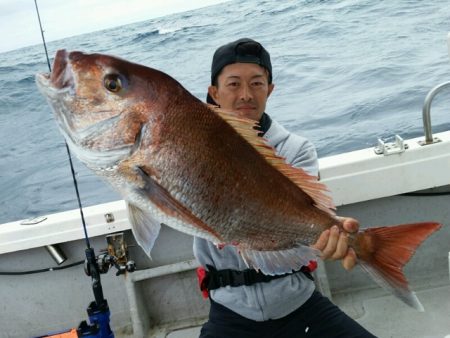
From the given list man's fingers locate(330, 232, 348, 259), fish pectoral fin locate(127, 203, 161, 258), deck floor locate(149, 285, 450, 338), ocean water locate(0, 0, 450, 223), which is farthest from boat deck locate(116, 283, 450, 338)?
fish pectoral fin locate(127, 203, 161, 258)

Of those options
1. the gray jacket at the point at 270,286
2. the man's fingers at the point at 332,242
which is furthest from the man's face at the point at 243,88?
the man's fingers at the point at 332,242

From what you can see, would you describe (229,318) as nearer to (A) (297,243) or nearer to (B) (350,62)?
(A) (297,243)

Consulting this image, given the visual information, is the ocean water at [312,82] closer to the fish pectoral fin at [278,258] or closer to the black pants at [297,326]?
the fish pectoral fin at [278,258]

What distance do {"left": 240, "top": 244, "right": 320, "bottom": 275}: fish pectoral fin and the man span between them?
2.67ft

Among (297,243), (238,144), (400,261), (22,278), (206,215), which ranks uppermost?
(238,144)

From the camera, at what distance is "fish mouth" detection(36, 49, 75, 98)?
137 cm

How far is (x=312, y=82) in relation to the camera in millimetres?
8828

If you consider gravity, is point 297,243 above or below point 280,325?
above

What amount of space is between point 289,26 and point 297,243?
13.5m

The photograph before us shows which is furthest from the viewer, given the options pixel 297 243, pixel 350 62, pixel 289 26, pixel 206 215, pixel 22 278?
pixel 289 26

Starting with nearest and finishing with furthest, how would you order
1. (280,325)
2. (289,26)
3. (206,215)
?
(206,215) < (280,325) < (289,26)

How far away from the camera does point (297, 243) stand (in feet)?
5.62

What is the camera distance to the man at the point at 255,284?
252cm

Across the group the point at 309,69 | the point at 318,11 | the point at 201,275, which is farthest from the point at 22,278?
the point at 318,11
